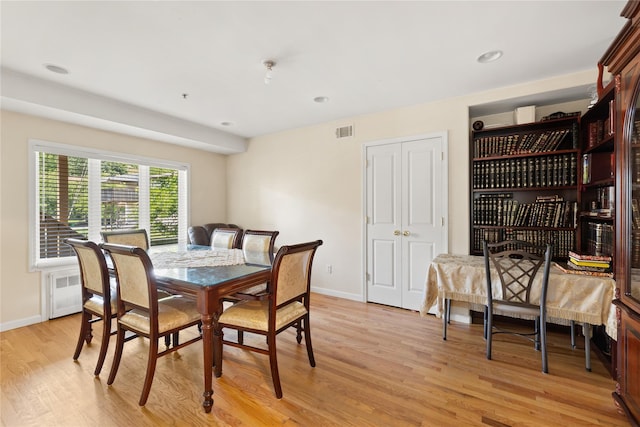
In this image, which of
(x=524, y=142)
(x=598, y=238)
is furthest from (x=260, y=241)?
(x=598, y=238)

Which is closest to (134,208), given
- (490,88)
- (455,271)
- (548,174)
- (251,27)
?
(251,27)

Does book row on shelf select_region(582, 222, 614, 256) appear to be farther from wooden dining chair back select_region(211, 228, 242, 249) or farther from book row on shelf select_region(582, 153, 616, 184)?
wooden dining chair back select_region(211, 228, 242, 249)

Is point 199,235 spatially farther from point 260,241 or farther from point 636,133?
point 636,133

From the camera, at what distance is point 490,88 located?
2.93 metres

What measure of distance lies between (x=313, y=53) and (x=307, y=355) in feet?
8.31

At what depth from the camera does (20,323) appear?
Result: 2.98 metres

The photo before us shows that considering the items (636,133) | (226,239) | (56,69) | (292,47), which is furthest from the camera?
(226,239)

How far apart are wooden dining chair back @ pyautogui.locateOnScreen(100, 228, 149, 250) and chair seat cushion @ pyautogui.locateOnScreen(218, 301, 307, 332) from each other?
1803 millimetres

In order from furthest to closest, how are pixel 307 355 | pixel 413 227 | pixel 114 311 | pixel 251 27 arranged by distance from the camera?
pixel 413 227 → pixel 307 355 → pixel 114 311 → pixel 251 27

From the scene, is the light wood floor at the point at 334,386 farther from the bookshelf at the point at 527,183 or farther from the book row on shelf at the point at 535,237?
the bookshelf at the point at 527,183

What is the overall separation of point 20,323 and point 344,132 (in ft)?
14.2

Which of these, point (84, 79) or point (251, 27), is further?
point (84, 79)

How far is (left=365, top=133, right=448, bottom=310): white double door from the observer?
3.27m

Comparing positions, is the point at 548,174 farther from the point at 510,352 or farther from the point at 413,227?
the point at 510,352
